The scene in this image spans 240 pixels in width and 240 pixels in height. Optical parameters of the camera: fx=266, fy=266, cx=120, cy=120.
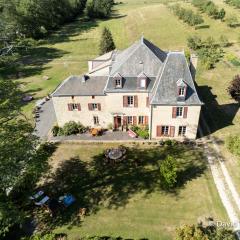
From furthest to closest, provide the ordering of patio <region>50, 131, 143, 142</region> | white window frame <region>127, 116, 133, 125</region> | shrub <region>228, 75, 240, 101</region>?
shrub <region>228, 75, 240, 101</region>, white window frame <region>127, 116, 133, 125</region>, patio <region>50, 131, 143, 142</region>

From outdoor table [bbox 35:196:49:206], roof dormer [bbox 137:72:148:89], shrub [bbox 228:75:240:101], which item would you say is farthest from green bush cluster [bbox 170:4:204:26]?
outdoor table [bbox 35:196:49:206]

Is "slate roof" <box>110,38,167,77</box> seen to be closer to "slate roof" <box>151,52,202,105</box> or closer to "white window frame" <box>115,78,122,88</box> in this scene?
"white window frame" <box>115,78,122,88</box>

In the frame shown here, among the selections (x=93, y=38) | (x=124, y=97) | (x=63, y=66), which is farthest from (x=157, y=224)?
(x=93, y=38)

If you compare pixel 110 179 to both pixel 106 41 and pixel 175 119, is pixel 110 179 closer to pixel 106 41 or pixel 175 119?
pixel 175 119

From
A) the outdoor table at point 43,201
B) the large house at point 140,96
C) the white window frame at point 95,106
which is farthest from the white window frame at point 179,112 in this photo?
the outdoor table at point 43,201

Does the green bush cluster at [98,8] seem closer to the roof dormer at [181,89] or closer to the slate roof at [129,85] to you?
the slate roof at [129,85]

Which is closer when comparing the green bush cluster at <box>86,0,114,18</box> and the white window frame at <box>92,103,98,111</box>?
the white window frame at <box>92,103,98,111</box>

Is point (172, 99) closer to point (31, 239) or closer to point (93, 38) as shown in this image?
point (31, 239)

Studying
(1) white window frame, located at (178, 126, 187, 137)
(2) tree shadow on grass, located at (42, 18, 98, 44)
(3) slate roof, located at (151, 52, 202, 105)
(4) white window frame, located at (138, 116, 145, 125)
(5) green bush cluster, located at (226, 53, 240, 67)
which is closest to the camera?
(3) slate roof, located at (151, 52, 202, 105)
